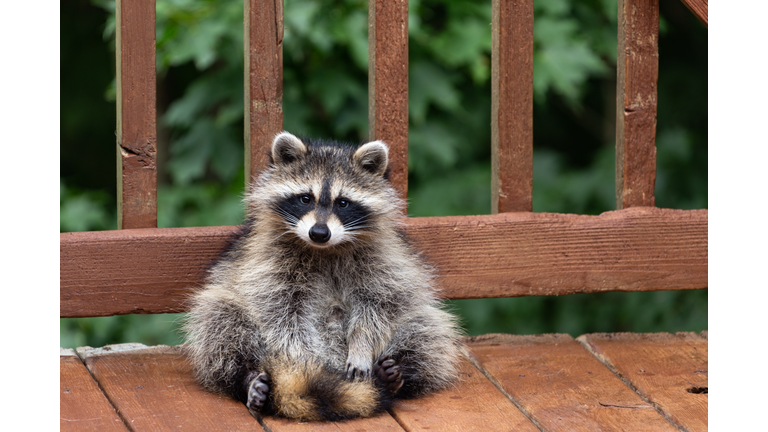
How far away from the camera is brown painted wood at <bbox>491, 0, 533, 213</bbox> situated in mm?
2723

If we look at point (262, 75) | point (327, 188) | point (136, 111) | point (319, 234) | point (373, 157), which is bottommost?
point (319, 234)

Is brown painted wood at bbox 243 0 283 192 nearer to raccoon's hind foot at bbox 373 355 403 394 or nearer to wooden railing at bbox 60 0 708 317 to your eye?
wooden railing at bbox 60 0 708 317

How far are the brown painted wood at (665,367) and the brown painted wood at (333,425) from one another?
83cm

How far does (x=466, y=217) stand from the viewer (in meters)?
2.83

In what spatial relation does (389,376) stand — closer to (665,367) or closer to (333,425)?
(333,425)

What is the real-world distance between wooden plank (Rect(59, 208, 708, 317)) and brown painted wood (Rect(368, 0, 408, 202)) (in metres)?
0.33

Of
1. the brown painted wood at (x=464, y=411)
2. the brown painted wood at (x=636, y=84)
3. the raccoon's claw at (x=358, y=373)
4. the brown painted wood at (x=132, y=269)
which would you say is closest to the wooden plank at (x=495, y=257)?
the brown painted wood at (x=132, y=269)

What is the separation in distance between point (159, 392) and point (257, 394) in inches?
15.1

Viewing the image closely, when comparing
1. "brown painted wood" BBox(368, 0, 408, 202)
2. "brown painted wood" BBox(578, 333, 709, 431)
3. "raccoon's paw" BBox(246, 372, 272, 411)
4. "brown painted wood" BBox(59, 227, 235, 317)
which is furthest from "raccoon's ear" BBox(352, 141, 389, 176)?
"brown painted wood" BBox(578, 333, 709, 431)

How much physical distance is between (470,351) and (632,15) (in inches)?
52.4

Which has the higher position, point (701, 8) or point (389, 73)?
point (701, 8)

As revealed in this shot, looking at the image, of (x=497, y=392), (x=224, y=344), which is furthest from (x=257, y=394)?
(x=497, y=392)

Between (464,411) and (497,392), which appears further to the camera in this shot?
(497,392)

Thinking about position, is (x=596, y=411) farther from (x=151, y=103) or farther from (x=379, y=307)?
(x=151, y=103)
